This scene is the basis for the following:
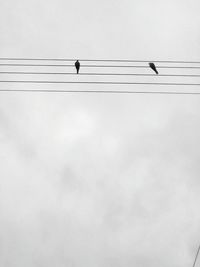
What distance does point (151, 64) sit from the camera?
2266cm
